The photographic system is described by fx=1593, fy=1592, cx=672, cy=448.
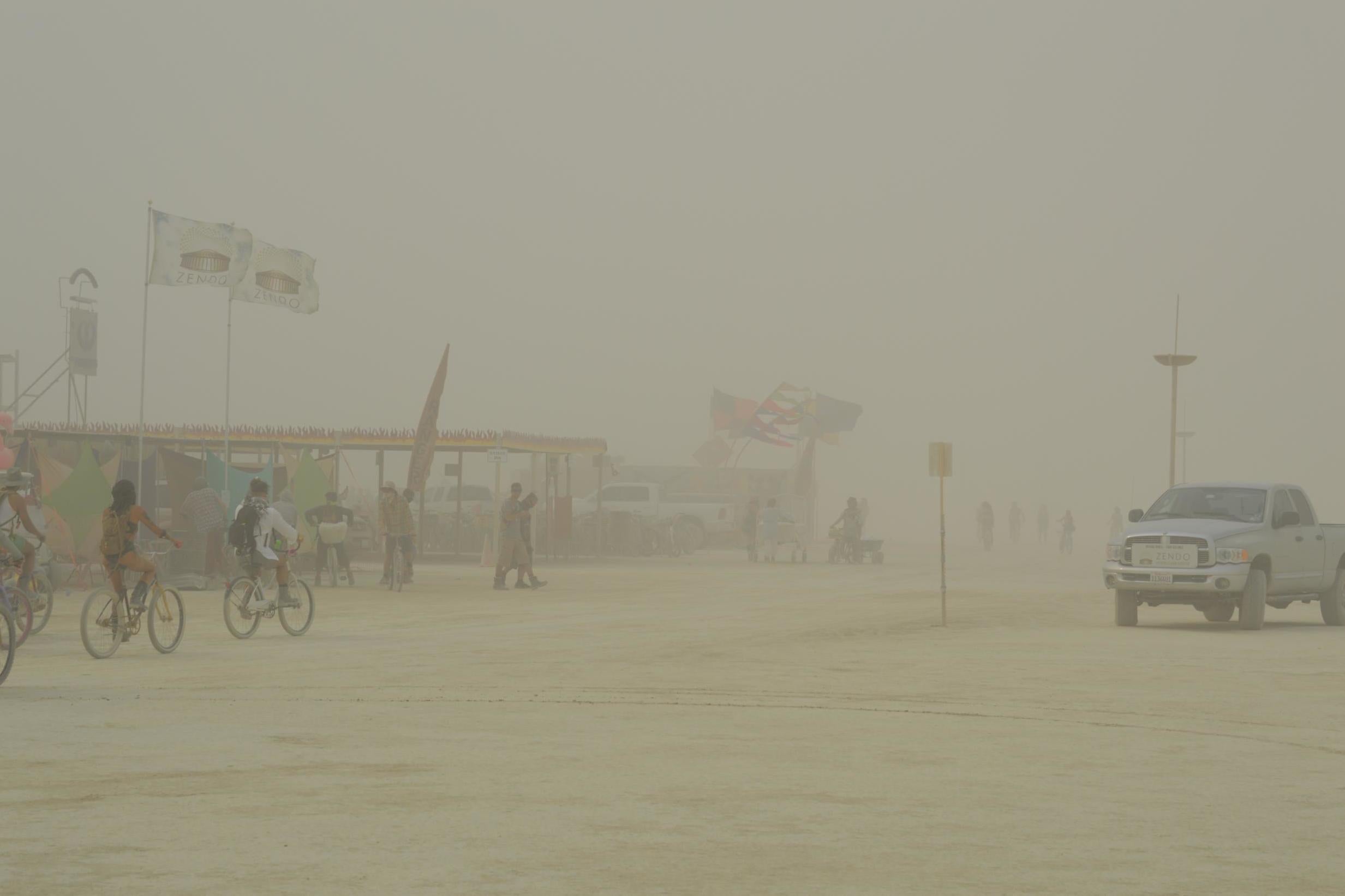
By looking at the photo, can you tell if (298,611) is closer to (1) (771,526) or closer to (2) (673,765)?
(2) (673,765)

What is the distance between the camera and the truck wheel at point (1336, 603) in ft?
71.3

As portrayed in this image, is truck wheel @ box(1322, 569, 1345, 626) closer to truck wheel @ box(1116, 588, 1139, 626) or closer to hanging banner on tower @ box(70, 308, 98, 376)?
truck wheel @ box(1116, 588, 1139, 626)

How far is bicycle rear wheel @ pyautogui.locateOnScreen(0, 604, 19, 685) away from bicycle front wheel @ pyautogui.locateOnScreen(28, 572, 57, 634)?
493 cm

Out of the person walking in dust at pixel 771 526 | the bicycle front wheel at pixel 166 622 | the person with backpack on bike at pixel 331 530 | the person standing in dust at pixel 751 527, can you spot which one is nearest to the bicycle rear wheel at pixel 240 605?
the bicycle front wheel at pixel 166 622

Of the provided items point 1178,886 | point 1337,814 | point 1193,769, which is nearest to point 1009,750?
point 1193,769

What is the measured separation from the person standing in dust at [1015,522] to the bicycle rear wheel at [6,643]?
188ft

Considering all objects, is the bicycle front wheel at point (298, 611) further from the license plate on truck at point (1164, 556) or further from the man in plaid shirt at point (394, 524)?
the license plate on truck at point (1164, 556)

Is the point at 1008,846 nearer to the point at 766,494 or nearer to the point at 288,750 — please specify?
the point at 288,750

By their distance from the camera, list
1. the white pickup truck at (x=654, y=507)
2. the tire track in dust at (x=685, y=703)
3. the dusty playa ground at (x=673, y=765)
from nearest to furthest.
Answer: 1. the dusty playa ground at (x=673, y=765)
2. the tire track in dust at (x=685, y=703)
3. the white pickup truck at (x=654, y=507)

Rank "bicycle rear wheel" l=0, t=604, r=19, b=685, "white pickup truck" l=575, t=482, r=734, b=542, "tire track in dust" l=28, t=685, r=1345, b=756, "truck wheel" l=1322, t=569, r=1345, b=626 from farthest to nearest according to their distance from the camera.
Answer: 1. "white pickup truck" l=575, t=482, r=734, b=542
2. "truck wheel" l=1322, t=569, r=1345, b=626
3. "bicycle rear wheel" l=0, t=604, r=19, b=685
4. "tire track in dust" l=28, t=685, r=1345, b=756

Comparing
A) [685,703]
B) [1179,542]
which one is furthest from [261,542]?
[1179,542]

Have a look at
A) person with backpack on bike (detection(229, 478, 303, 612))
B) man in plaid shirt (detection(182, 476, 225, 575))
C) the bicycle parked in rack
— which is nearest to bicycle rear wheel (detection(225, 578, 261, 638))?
person with backpack on bike (detection(229, 478, 303, 612))

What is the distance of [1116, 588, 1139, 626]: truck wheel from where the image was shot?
20453 millimetres

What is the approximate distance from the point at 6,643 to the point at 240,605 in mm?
5314
